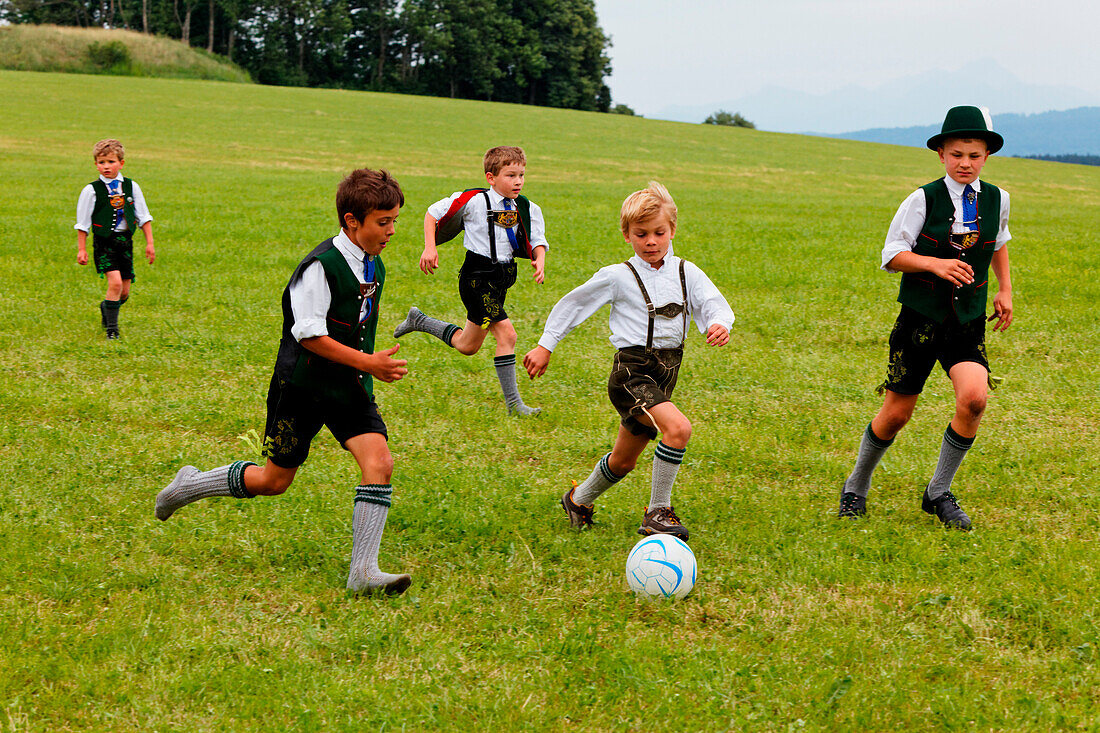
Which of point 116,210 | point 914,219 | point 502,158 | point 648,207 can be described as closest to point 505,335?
point 502,158

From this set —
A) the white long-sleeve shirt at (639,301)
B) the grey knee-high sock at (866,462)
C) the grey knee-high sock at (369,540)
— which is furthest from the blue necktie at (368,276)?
the grey knee-high sock at (866,462)

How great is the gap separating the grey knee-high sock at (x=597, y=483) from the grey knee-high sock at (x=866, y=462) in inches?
66.2

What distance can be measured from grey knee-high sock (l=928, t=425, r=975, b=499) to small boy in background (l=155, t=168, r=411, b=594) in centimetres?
352

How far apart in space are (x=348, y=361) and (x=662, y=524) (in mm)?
2107

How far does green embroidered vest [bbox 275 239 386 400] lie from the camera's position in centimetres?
→ 475

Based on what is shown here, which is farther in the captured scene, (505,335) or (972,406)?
(505,335)

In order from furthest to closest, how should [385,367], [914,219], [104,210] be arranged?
[104,210], [914,219], [385,367]

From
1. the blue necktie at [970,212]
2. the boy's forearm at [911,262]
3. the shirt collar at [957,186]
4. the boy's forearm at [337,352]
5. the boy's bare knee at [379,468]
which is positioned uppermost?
the shirt collar at [957,186]

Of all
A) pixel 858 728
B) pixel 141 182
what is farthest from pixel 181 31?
pixel 858 728

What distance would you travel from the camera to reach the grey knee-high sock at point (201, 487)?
5.36m

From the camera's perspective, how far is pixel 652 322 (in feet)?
18.0

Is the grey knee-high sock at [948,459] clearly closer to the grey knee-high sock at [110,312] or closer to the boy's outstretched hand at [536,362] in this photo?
the boy's outstretched hand at [536,362]

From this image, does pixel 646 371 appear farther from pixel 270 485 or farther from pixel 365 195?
pixel 270 485

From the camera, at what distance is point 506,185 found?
8.05m
